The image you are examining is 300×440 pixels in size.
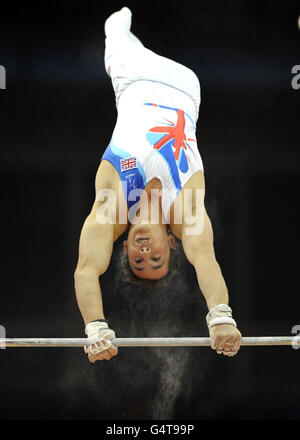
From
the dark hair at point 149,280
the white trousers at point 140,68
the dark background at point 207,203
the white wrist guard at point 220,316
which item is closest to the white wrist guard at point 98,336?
the white wrist guard at point 220,316

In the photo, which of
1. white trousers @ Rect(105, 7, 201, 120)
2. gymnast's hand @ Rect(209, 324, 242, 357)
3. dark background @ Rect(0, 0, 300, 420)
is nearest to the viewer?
gymnast's hand @ Rect(209, 324, 242, 357)

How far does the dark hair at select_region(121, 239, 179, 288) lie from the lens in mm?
3555

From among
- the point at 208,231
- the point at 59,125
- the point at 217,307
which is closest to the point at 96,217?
the point at 208,231

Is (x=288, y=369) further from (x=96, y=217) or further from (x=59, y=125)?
(x=59, y=125)

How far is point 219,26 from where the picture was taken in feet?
13.8

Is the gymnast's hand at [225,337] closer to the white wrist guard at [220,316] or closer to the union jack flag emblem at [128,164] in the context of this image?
the white wrist guard at [220,316]

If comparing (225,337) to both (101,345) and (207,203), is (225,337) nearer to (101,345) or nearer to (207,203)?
(101,345)

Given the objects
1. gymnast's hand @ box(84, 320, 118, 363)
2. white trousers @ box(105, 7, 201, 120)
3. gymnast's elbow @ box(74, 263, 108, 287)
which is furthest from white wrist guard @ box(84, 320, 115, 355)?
white trousers @ box(105, 7, 201, 120)

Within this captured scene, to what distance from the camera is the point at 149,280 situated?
353 centimetres

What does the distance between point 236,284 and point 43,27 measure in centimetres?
191

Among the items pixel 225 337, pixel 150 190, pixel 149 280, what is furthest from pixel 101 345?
pixel 150 190

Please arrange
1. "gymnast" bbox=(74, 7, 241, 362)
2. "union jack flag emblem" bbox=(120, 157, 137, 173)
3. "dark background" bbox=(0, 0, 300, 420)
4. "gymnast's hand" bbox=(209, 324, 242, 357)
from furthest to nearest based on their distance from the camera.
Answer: "dark background" bbox=(0, 0, 300, 420), "union jack flag emblem" bbox=(120, 157, 137, 173), "gymnast" bbox=(74, 7, 241, 362), "gymnast's hand" bbox=(209, 324, 242, 357)

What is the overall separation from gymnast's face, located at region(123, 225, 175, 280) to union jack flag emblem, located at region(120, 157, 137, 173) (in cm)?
29

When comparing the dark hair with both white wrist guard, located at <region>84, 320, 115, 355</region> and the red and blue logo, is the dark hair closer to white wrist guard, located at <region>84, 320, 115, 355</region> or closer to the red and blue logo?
the red and blue logo
